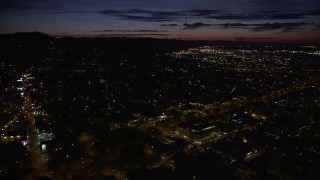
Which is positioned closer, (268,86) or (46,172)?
(46,172)

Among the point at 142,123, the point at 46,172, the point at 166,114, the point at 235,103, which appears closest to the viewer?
the point at 46,172

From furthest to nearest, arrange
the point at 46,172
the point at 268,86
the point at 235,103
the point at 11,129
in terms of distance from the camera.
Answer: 1. the point at 268,86
2. the point at 235,103
3. the point at 11,129
4. the point at 46,172

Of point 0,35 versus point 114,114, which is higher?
point 0,35

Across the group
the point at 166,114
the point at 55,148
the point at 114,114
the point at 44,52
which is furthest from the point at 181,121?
the point at 44,52

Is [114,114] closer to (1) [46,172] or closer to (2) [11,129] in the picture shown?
(2) [11,129]

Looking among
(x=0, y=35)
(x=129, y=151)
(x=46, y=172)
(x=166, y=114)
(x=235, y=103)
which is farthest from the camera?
(x=0, y=35)

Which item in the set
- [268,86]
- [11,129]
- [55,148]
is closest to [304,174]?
[55,148]

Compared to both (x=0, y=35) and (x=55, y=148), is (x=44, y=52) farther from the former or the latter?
(x=55, y=148)

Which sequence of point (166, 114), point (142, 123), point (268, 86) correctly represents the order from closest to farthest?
1. point (142, 123)
2. point (166, 114)
3. point (268, 86)

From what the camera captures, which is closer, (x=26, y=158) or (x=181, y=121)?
(x=26, y=158)
